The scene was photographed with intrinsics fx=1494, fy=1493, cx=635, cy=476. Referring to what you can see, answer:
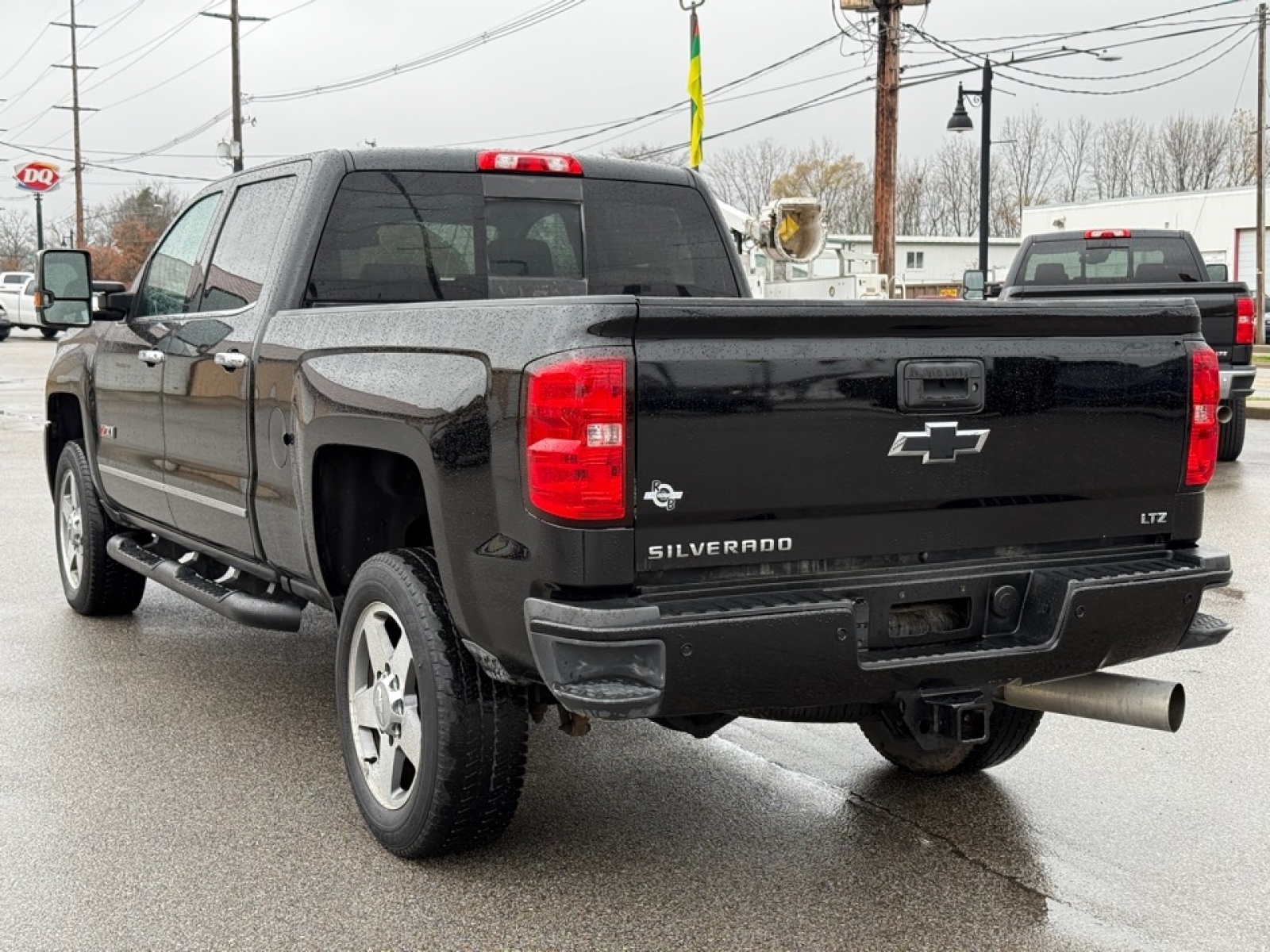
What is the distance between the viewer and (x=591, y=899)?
12.8ft

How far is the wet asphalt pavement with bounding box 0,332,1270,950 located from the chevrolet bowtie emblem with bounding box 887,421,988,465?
3.85 feet

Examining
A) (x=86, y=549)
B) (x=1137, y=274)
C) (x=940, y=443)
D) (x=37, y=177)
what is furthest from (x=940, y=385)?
(x=37, y=177)

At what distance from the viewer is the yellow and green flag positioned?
54.5 feet

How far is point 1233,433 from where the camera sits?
1369cm

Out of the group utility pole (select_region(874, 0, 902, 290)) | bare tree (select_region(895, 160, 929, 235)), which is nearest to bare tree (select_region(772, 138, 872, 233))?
bare tree (select_region(895, 160, 929, 235))

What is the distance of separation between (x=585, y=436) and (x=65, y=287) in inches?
161

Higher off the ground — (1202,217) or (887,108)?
(1202,217)

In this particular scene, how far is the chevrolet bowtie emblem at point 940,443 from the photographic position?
3.68 m

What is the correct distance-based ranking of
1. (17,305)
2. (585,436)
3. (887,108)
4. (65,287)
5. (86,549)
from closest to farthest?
(585,436), (65,287), (86,549), (887,108), (17,305)

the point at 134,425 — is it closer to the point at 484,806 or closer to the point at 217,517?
the point at 217,517

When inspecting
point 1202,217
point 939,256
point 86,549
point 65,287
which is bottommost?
point 86,549

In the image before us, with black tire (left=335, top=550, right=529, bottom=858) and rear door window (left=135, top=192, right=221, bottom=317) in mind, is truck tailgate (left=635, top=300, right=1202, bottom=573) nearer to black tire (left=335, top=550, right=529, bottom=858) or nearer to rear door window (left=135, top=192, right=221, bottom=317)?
black tire (left=335, top=550, right=529, bottom=858)

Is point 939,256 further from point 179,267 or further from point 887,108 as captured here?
point 179,267

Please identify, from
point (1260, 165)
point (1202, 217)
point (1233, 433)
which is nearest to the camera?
point (1233, 433)
